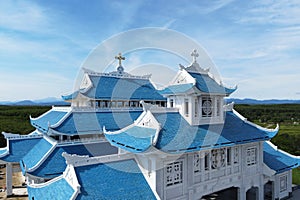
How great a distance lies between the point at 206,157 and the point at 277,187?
680 centimetres

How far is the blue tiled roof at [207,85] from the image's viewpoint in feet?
37.3

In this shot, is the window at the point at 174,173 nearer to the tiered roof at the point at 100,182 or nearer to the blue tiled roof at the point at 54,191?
the tiered roof at the point at 100,182

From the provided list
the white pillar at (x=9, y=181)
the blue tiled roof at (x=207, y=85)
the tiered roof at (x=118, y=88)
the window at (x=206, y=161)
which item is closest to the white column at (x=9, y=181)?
the white pillar at (x=9, y=181)

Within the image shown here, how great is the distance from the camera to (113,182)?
29.8 feet

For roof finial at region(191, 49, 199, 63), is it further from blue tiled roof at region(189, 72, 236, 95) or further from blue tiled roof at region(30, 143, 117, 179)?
blue tiled roof at region(30, 143, 117, 179)

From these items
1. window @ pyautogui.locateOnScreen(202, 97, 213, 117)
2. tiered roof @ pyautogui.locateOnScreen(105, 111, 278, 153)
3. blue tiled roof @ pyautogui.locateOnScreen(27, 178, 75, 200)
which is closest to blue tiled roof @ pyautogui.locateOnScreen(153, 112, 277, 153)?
tiered roof @ pyautogui.locateOnScreen(105, 111, 278, 153)

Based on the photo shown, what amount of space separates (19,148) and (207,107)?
1230 cm

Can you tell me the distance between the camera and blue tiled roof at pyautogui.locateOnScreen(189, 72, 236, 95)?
11359 millimetres

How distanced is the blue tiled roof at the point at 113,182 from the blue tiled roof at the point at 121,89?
25.7ft

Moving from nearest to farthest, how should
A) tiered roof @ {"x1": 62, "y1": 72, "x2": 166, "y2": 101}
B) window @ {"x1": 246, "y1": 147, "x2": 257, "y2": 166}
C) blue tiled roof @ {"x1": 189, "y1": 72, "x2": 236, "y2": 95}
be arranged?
blue tiled roof @ {"x1": 189, "y1": 72, "x2": 236, "y2": 95} < window @ {"x1": 246, "y1": 147, "x2": 257, "y2": 166} < tiered roof @ {"x1": 62, "y1": 72, "x2": 166, "y2": 101}

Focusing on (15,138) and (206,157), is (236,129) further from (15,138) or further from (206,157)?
(15,138)

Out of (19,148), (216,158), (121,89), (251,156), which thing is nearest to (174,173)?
(216,158)

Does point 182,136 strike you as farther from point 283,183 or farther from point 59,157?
point 283,183

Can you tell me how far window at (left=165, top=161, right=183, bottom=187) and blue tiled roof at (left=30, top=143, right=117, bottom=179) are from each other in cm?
549
